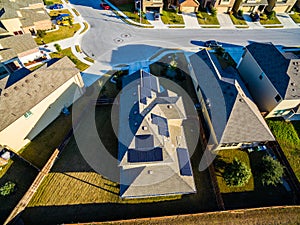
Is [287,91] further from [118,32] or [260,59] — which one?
[118,32]

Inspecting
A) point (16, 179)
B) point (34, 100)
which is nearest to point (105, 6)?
point (34, 100)

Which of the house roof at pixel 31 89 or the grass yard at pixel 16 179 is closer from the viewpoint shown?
the grass yard at pixel 16 179

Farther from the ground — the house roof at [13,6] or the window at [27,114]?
the house roof at [13,6]

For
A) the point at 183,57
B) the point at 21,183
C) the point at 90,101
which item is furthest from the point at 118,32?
the point at 21,183

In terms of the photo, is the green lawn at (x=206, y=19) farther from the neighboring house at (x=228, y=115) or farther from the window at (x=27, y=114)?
the window at (x=27, y=114)

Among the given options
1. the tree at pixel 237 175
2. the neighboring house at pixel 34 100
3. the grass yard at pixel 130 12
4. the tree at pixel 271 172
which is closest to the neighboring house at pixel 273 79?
the tree at pixel 271 172

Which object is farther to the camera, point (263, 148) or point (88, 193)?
point (263, 148)

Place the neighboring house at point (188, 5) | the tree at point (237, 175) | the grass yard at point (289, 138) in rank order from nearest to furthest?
the tree at point (237, 175), the grass yard at point (289, 138), the neighboring house at point (188, 5)
